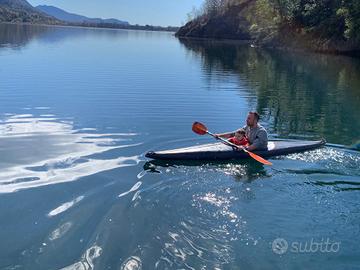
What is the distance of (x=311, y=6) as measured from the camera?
6806 centimetres

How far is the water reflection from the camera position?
10734 millimetres

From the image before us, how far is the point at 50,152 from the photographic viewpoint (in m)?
12.5

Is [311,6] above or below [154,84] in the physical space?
above

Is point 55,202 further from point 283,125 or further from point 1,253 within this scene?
point 283,125

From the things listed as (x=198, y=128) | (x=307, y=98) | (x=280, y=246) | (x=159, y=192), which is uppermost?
(x=198, y=128)

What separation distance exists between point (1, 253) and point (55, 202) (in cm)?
206

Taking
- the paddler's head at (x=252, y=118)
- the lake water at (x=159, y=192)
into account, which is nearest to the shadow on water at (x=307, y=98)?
→ the lake water at (x=159, y=192)

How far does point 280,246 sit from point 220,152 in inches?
187

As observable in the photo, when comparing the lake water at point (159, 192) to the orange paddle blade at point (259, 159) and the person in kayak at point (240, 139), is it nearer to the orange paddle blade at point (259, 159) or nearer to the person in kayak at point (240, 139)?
the orange paddle blade at point (259, 159)

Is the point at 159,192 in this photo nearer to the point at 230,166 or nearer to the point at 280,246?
the point at 230,166

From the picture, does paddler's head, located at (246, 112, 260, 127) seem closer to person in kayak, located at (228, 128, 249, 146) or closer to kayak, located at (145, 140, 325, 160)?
person in kayak, located at (228, 128, 249, 146)

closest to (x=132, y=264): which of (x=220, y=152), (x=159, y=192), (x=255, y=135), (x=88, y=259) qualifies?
(x=88, y=259)

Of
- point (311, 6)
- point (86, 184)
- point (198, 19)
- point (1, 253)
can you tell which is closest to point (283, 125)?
point (86, 184)

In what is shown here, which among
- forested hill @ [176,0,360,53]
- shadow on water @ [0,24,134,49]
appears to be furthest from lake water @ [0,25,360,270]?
forested hill @ [176,0,360,53]
